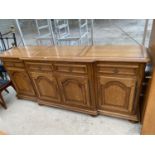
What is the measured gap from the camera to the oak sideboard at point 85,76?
1.41 metres

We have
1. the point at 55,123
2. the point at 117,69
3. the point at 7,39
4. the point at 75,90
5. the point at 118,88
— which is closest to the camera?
the point at 117,69

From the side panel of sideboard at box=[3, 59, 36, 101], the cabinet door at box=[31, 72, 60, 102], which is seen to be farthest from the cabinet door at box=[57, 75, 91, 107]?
the side panel of sideboard at box=[3, 59, 36, 101]

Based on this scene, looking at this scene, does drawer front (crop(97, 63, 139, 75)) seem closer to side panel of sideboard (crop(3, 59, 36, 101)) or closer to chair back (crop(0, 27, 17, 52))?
side panel of sideboard (crop(3, 59, 36, 101))

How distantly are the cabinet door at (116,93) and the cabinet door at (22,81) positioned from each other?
3.48 feet

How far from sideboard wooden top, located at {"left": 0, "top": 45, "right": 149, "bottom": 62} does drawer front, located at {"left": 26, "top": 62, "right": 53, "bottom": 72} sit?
91mm

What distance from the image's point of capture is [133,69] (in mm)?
1353

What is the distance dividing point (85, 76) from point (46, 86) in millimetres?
645

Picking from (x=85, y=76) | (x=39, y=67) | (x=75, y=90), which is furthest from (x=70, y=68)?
(x=39, y=67)

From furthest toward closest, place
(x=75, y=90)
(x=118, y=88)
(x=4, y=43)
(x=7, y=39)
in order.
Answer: (x=4, y=43), (x=7, y=39), (x=75, y=90), (x=118, y=88)

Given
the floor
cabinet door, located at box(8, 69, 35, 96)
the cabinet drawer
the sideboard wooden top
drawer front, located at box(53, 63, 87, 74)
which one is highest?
the sideboard wooden top

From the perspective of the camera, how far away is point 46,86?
192 centimetres

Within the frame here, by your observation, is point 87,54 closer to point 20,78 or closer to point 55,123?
point 55,123

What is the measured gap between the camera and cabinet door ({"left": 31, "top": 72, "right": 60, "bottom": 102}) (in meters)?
1.81
